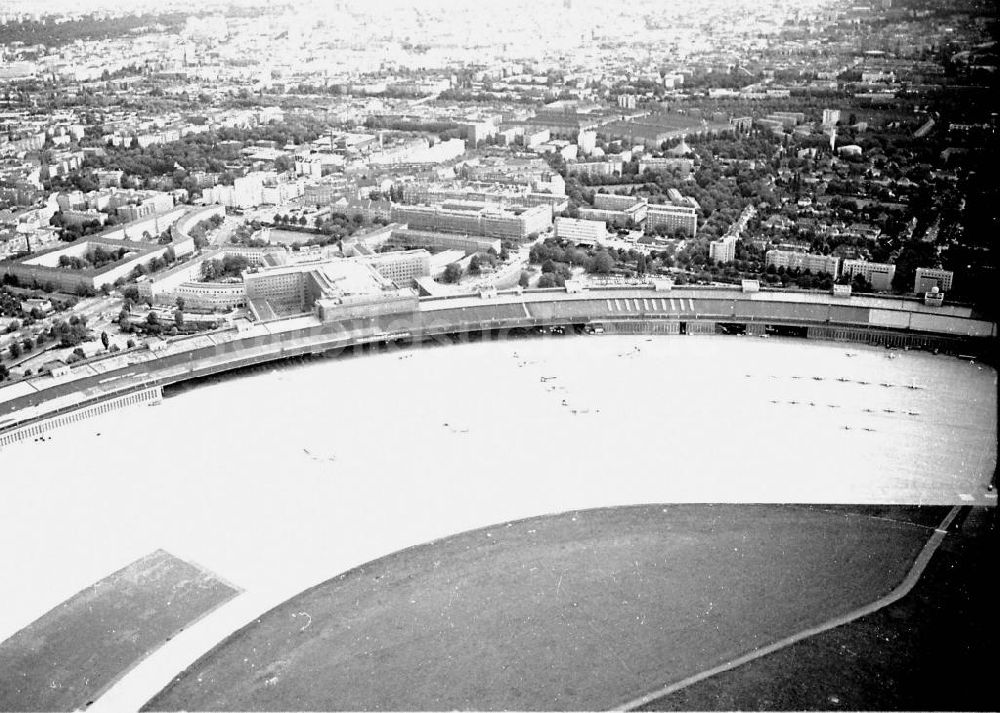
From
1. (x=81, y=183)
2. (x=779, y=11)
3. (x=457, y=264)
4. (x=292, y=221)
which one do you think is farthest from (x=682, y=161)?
(x=81, y=183)

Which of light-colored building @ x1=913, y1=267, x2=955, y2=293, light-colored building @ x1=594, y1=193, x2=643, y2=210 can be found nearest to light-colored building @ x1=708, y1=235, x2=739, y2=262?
light-colored building @ x1=913, y1=267, x2=955, y2=293

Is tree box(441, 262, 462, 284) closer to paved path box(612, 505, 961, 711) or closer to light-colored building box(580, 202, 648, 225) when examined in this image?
light-colored building box(580, 202, 648, 225)

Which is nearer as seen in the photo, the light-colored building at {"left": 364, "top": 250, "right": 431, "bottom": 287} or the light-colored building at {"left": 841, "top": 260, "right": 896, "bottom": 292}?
the light-colored building at {"left": 841, "top": 260, "right": 896, "bottom": 292}

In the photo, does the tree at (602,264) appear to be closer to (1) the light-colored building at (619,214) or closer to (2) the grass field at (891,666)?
(1) the light-colored building at (619,214)

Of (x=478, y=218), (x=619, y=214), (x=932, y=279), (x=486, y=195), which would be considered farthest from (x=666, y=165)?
(x=932, y=279)

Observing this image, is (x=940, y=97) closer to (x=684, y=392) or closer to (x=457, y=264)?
(x=684, y=392)

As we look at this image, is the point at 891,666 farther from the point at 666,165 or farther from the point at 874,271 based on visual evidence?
the point at 666,165
